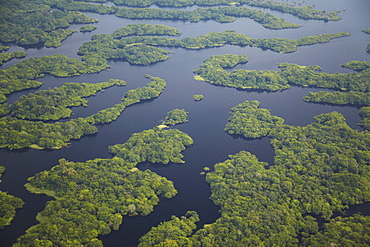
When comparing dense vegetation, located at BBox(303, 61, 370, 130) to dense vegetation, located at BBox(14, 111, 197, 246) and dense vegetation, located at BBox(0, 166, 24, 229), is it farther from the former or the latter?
dense vegetation, located at BBox(0, 166, 24, 229)

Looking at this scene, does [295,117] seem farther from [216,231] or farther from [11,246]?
[11,246]

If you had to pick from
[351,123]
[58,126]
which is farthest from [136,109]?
[351,123]

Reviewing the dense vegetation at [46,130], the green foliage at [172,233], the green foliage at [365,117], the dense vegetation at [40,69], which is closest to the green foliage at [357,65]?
the green foliage at [365,117]

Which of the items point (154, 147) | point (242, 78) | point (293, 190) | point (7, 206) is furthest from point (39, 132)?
point (242, 78)

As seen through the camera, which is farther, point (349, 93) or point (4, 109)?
point (349, 93)

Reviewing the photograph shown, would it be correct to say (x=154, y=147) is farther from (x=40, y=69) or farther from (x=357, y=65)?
(x=357, y=65)

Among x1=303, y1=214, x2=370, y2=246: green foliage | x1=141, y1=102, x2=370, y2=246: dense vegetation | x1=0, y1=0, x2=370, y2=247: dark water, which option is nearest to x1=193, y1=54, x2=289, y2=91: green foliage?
x1=0, y1=0, x2=370, y2=247: dark water
